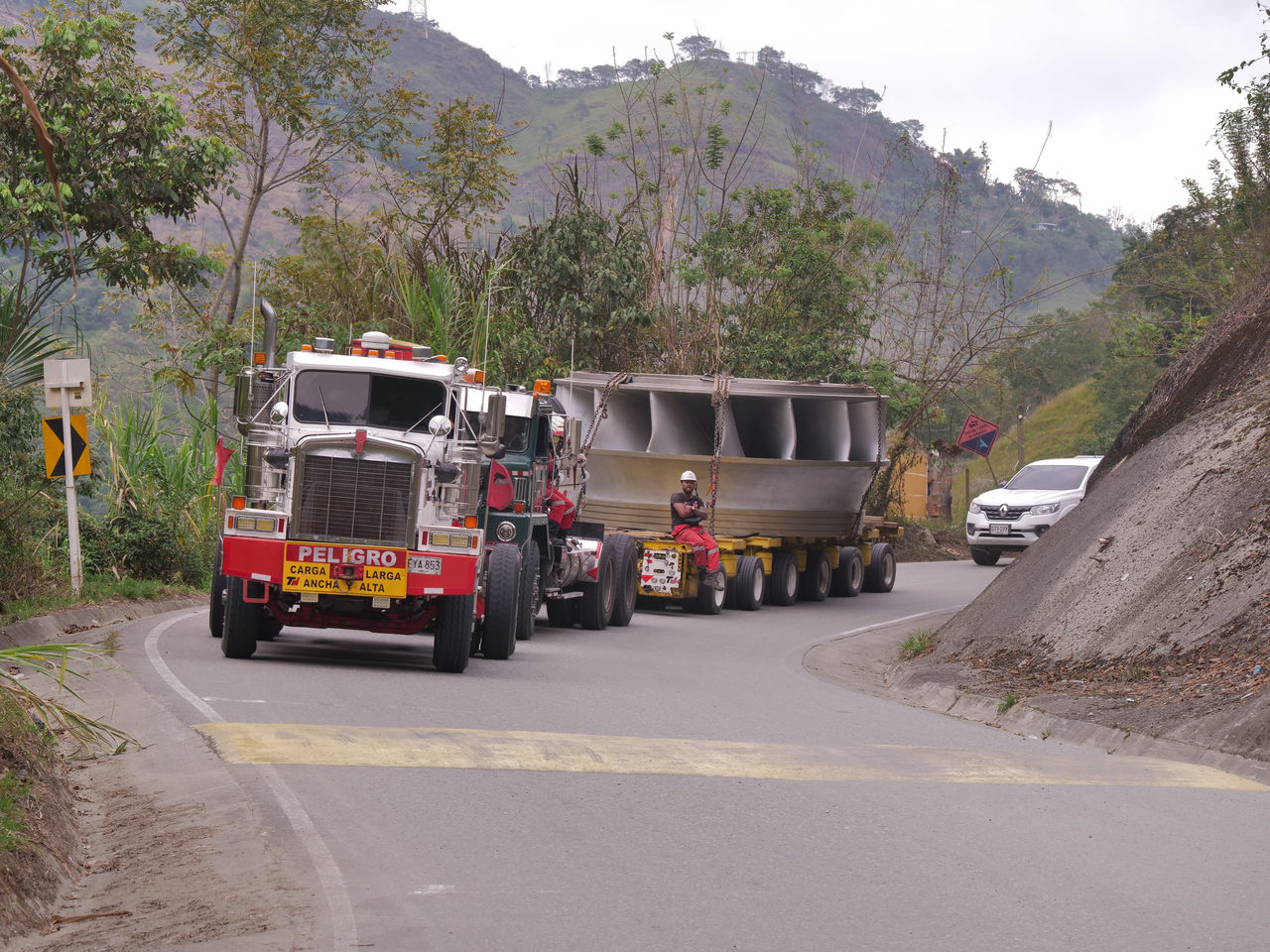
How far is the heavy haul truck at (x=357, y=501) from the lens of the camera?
13164 mm

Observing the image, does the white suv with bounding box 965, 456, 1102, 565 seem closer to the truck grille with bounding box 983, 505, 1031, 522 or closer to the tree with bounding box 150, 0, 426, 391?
the truck grille with bounding box 983, 505, 1031, 522

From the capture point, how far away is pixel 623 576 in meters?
20.0

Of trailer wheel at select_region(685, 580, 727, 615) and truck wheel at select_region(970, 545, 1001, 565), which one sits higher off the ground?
truck wheel at select_region(970, 545, 1001, 565)

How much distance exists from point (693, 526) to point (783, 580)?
11.0ft

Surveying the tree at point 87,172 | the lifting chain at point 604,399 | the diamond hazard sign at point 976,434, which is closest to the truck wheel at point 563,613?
the lifting chain at point 604,399

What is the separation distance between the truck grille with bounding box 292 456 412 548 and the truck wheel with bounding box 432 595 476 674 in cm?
67

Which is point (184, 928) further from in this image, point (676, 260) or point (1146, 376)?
point (1146, 376)

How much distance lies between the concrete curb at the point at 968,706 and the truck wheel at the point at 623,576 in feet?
8.96

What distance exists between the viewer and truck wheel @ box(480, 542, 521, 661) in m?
14.4

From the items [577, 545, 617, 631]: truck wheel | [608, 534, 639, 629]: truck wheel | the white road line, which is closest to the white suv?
[608, 534, 639, 629]: truck wheel

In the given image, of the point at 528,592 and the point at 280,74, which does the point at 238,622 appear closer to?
the point at 528,592

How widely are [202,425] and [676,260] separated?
14.6m

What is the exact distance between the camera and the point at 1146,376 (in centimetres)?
5881

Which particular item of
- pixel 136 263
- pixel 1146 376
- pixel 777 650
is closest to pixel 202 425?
pixel 136 263
